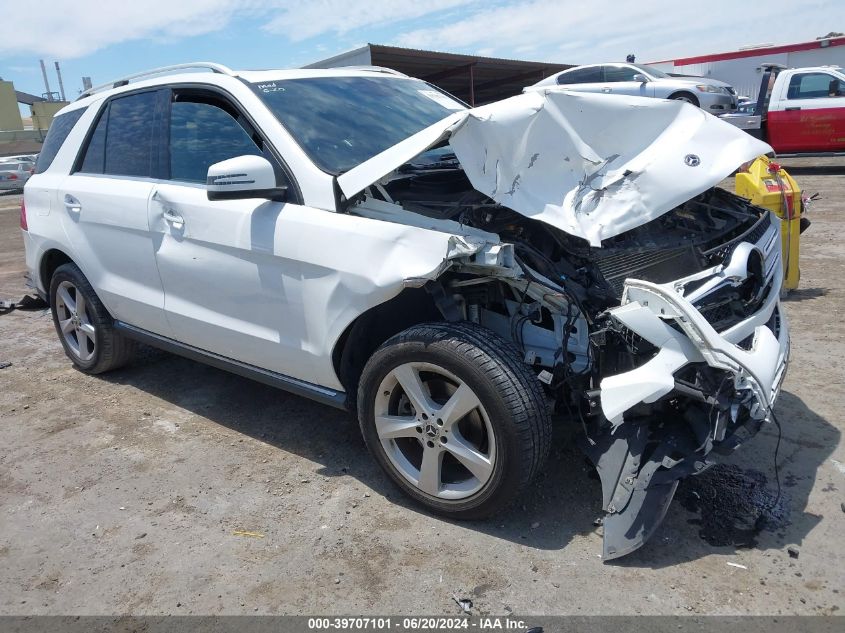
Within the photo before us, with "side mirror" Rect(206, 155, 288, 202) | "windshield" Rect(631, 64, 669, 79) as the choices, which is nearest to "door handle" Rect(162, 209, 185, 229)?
"side mirror" Rect(206, 155, 288, 202)

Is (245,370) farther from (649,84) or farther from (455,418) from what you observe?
(649,84)

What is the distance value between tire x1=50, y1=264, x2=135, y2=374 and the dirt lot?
53 cm

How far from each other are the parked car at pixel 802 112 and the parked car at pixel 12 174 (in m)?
21.0

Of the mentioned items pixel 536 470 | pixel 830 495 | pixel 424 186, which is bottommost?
pixel 830 495

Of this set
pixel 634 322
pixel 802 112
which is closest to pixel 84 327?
pixel 634 322

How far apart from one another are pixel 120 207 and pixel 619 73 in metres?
14.8

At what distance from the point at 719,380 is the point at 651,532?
2.04ft

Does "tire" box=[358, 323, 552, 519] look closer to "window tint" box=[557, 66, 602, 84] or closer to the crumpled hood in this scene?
the crumpled hood

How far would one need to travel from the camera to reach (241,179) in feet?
10.0

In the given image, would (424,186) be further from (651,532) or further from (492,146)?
(651,532)

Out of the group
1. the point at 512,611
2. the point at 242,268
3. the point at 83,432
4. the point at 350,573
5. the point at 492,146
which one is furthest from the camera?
the point at 83,432

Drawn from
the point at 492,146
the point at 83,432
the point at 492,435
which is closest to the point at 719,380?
the point at 492,435

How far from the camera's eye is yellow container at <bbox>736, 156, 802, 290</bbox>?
15.7 feet

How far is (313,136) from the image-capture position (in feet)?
11.2
